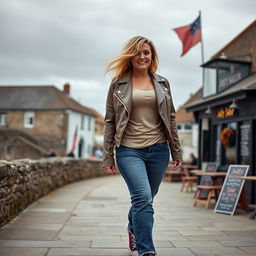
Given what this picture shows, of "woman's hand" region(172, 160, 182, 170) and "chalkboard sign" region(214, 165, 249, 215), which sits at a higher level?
"woman's hand" region(172, 160, 182, 170)

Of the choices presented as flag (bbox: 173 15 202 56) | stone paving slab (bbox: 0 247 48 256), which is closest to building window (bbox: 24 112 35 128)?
flag (bbox: 173 15 202 56)

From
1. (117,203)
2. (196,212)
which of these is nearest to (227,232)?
(196,212)

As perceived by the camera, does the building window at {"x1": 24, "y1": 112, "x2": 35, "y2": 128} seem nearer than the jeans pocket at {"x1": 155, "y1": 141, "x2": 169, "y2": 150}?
No

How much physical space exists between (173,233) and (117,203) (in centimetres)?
426

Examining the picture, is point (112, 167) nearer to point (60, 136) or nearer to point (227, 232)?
point (227, 232)

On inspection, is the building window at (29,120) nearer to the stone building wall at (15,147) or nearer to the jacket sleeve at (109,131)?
the stone building wall at (15,147)

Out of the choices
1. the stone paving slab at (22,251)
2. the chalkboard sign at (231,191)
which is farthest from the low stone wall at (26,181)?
the chalkboard sign at (231,191)

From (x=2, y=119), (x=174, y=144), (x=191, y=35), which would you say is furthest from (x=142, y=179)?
(x=2, y=119)

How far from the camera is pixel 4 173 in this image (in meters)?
6.26

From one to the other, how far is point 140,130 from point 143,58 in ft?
2.24

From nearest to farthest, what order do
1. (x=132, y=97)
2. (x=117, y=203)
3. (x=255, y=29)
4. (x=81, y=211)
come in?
1. (x=132, y=97)
2. (x=81, y=211)
3. (x=117, y=203)
4. (x=255, y=29)

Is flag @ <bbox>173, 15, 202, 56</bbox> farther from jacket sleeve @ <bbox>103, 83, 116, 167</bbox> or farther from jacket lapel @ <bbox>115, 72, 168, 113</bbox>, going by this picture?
jacket sleeve @ <bbox>103, 83, 116, 167</bbox>

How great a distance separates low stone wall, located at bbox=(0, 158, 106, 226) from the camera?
6457 mm

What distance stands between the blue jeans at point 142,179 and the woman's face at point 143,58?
2.46ft
